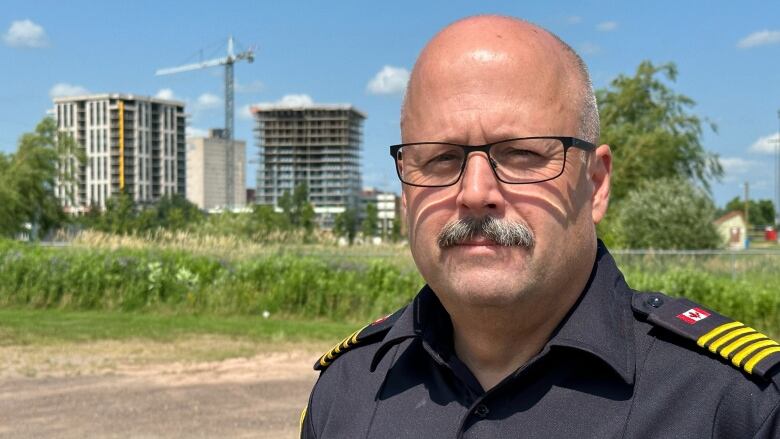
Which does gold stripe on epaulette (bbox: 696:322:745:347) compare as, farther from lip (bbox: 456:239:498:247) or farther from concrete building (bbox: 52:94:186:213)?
concrete building (bbox: 52:94:186:213)

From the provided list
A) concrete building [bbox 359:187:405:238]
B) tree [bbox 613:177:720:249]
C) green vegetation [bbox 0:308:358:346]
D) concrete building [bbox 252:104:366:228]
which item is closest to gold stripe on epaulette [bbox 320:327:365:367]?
green vegetation [bbox 0:308:358:346]

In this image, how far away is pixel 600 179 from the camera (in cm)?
174

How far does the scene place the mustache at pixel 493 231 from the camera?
1523mm

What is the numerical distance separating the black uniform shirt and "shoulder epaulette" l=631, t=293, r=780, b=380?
14 millimetres

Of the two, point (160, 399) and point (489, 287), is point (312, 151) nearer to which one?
point (160, 399)

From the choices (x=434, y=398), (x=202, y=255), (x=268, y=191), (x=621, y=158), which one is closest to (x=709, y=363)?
(x=434, y=398)

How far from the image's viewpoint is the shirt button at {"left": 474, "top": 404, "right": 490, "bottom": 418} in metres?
1.57

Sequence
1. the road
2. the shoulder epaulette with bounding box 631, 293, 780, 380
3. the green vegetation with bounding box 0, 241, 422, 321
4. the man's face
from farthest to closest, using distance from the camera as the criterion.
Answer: the green vegetation with bounding box 0, 241, 422, 321, the road, the man's face, the shoulder epaulette with bounding box 631, 293, 780, 380

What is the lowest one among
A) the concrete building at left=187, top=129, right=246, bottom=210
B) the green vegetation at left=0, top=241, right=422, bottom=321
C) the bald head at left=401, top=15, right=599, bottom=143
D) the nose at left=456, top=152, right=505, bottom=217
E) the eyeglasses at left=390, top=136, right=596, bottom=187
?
the green vegetation at left=0, top=241, right=422, bottom=321

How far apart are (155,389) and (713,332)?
6944 mm

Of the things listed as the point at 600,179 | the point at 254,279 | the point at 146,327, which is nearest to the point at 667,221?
the point at 254,279

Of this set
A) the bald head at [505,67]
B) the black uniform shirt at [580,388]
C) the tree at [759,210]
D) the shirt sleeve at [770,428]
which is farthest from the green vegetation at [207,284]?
the tree at [759,210]

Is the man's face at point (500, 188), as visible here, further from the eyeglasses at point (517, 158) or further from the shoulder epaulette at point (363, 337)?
the shoulder epaulette at point (363, 337)

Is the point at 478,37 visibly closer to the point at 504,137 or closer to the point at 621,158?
the point at 504,137
